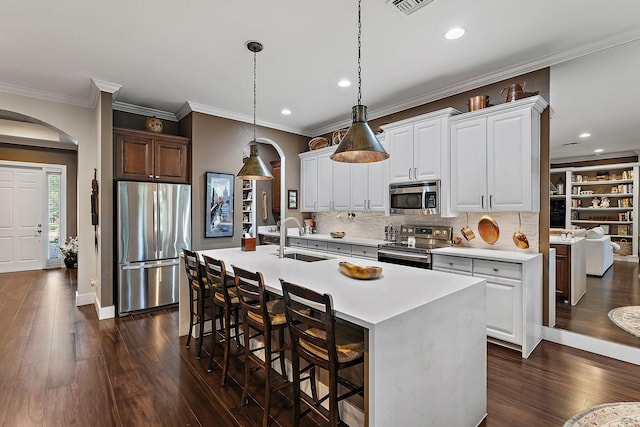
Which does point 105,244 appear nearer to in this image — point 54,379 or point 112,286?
point 112,286

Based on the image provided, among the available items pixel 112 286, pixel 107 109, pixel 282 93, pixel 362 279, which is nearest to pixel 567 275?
pixel 362 279

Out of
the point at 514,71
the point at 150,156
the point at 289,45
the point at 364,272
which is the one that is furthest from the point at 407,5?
the point at 150,156

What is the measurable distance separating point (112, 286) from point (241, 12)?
3672 mm

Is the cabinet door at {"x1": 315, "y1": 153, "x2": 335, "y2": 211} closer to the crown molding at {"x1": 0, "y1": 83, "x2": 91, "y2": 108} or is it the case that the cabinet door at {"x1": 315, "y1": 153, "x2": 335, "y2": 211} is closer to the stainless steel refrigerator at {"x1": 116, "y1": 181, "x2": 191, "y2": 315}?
the stainless steel refrigerator at {"x1": 116, "y1": 181, "x2": 191, "y2": 315}

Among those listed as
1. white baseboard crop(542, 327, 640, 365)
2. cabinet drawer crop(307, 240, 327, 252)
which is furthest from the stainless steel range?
white baseboard crop(542, 327, 640, 365)

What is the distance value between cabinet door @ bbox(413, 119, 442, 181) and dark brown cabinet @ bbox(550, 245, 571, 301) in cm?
194

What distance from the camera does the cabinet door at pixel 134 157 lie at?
13.7 feet

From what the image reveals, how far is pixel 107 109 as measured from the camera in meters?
3.99

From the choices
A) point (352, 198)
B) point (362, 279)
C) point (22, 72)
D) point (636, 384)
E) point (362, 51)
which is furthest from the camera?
point (352, 198)

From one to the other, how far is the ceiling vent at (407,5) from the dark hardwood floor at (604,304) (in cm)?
340

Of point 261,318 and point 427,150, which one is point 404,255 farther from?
point 261,318

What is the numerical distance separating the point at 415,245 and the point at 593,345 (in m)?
2.00

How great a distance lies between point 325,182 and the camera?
5.52 meters

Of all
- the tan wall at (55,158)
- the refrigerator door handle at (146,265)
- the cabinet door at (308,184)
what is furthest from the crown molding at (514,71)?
the tan wall at (55,158)
